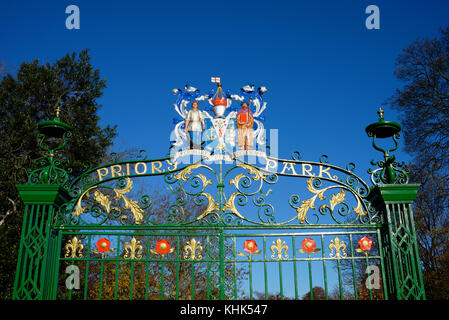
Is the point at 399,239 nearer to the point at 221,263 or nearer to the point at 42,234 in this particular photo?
the point at 221,263

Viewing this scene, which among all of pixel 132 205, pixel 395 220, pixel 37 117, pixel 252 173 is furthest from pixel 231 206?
pixel 37 117

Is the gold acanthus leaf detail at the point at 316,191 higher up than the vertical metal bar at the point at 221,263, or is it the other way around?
the gold acanthus leaf detail at the point at 316,191

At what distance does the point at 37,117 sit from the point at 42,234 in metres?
6.96

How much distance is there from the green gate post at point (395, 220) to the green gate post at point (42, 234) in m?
4.49

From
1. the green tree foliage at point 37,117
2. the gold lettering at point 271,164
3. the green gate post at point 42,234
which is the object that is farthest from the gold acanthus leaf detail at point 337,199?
the green tree foliage at point 37,117

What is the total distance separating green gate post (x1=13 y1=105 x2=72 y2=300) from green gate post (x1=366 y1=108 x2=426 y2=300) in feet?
14.7

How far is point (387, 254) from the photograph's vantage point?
5875 mm

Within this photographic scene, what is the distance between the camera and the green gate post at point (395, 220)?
557 cm

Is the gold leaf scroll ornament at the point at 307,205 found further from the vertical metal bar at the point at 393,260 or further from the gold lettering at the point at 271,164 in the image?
the vertical metal bar at the point at 393,260

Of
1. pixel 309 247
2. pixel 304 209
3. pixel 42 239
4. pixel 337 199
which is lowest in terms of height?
pixel 309 247

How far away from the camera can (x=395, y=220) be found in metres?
5.89

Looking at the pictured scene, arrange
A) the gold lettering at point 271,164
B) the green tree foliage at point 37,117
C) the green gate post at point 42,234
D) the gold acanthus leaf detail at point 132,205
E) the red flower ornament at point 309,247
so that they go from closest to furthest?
1. the green gate post at point 42,234
2. the red flower ornament at point 309,247
3. the gold acanthus leaf detail at point 132,205
4. the gold lettering at point 271,164
5. the green tree foliage at point 37,117
